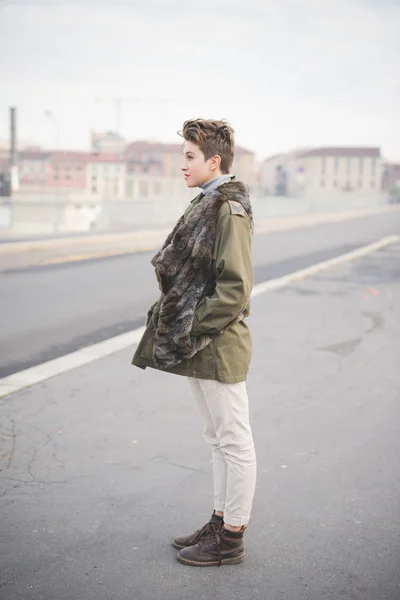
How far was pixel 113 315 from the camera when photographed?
31.7ft

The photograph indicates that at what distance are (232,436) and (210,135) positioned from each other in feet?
4.21

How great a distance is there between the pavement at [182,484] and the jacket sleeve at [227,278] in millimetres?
1080

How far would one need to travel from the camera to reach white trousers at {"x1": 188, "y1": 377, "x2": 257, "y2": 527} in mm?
3027

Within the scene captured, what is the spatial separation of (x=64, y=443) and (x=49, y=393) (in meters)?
1.19

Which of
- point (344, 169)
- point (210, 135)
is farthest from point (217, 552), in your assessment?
point (344, 169)

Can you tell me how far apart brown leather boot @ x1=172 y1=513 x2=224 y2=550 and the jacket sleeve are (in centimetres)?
93

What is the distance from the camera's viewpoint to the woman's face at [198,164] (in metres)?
2.99

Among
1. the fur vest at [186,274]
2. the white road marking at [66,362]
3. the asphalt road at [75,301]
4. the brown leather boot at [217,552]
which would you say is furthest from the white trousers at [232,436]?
the asphalt road at [75,301]

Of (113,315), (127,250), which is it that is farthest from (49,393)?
(127,250)

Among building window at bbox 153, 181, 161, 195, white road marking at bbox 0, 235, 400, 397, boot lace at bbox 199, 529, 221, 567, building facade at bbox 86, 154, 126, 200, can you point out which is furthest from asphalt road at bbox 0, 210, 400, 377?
building facade at bbox 86, 154, 126, 200

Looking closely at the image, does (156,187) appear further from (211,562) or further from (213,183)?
A: (211,562)

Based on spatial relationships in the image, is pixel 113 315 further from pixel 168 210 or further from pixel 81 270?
pixel 168 210

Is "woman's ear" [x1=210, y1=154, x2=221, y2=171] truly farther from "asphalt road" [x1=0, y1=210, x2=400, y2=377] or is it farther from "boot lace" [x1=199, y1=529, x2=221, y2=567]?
"asphalt road" [x1=0, y1=210, x2=400, y2=377]

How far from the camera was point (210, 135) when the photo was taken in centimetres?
296
